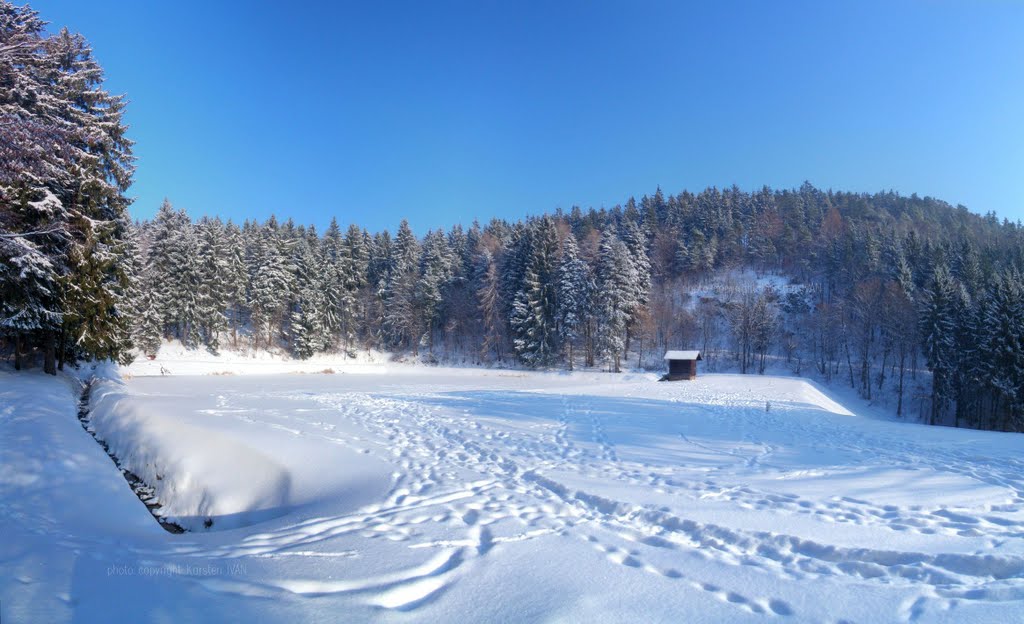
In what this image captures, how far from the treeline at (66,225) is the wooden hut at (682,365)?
126 ft

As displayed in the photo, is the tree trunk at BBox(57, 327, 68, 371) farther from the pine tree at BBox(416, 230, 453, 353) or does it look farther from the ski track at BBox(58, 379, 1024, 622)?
the pine tree at BBox(416, 230, 453, 353)

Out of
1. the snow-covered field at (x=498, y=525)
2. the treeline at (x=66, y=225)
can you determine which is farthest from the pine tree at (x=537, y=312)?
the snow-covered field at (x=498, y=525)

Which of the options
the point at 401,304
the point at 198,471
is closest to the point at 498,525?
the point at 198,471

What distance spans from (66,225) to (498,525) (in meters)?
18.8

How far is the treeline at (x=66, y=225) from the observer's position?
13498mm

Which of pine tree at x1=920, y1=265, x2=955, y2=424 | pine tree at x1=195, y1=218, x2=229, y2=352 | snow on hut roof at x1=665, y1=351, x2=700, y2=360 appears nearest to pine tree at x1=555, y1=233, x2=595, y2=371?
snow on hut roof at x1=665, y1=351, x2=700, y2=360

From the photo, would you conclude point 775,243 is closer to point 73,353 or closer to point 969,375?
point 969,375

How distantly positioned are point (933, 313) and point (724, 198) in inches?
2567

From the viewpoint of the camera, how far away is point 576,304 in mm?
48781

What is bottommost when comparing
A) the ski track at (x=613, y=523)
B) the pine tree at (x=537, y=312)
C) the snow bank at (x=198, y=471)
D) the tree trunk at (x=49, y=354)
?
the snow bank at (x=198, y=471)

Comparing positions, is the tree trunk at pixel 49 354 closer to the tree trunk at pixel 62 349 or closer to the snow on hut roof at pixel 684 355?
the tree trunk at pixel 62 349

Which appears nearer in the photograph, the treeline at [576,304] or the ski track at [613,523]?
the ski track at [613,523]

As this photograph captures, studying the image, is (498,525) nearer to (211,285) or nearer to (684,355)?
(684,355)

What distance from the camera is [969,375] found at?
38.0 m
